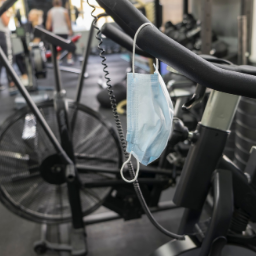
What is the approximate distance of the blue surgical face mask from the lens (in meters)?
0.55

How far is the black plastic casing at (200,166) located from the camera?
0.88 meters

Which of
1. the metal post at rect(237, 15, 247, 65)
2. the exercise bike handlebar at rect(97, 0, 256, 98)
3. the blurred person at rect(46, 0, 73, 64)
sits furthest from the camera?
the blurred person at rect(46, 0, 73, 64)

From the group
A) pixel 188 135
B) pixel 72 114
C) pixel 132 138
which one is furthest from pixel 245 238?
pixel 72 114

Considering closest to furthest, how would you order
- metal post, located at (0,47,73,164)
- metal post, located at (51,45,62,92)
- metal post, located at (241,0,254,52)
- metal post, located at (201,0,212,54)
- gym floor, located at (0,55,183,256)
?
1. metal post, located at (0,47,73,164)
2. metal post, located at (51,45,62,92)
3. gym floor, located at (0,55,183,256)
4. metal post, located at (201,0,212,54)
5. metal post, located at (241,0,254,52)

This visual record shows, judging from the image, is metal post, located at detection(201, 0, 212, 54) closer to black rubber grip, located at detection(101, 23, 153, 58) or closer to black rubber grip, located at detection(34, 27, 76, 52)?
black rubber grip, located at detection(34, 27, 76, 52)

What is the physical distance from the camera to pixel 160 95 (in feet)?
1.90

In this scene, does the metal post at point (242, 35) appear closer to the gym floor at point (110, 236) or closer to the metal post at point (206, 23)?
the metal post at point (206, 23)

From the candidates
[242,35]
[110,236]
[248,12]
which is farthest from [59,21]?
[110,236]

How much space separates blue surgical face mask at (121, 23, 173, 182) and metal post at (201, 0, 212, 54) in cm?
172

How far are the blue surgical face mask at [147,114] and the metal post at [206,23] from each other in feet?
5.65

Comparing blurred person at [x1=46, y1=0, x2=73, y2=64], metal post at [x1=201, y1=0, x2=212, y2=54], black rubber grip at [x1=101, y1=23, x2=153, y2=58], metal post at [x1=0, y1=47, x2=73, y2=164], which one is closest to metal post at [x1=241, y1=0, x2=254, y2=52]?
metal post at [x1=201, y1=0, x2=212, y2=54]

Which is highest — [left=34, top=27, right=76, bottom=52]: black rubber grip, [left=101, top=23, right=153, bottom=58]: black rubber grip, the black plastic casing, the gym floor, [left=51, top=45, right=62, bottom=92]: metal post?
[left=101, top=23, right=153, bottom=58]: black rubber grip

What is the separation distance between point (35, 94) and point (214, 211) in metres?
3.72

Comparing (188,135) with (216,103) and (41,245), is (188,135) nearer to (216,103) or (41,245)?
(216,103)
